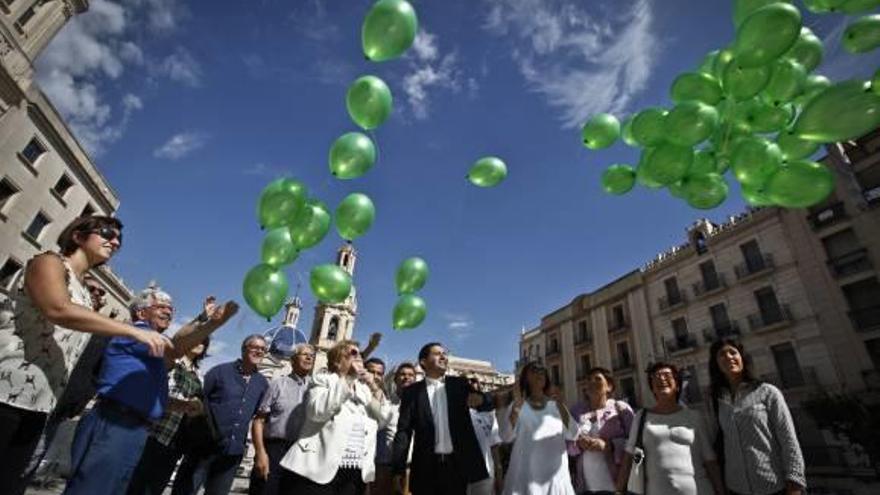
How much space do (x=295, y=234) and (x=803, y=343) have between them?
58.7 ft

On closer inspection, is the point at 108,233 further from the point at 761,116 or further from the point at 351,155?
the point at 761,116

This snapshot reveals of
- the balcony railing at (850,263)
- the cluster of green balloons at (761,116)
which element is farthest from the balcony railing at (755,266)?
the cluster of green balloons at (761,116)

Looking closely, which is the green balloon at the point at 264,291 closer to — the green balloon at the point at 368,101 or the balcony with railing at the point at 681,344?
the green balloon at the point at 368,101

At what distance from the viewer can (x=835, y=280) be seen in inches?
573

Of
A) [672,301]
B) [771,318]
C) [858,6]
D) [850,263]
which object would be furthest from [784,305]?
[858,6]

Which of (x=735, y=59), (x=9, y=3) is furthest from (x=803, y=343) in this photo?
(x=9, y=3)

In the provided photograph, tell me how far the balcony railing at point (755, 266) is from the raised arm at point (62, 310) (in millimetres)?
20142

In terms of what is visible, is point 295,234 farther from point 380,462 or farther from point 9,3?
point 9,3

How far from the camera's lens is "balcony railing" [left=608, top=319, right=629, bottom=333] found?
21006mm

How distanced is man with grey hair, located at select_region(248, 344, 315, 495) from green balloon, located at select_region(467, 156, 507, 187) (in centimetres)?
260

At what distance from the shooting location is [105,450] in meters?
1.65

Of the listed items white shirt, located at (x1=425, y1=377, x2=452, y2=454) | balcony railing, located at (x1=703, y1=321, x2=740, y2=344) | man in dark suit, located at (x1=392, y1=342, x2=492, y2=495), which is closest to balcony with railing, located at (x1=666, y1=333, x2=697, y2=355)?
balcony railing, located at (x1=703, y1=321, x2=740, y2=344)

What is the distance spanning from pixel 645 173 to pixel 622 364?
18.8 metres

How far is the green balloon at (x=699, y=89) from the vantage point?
3.87 m
